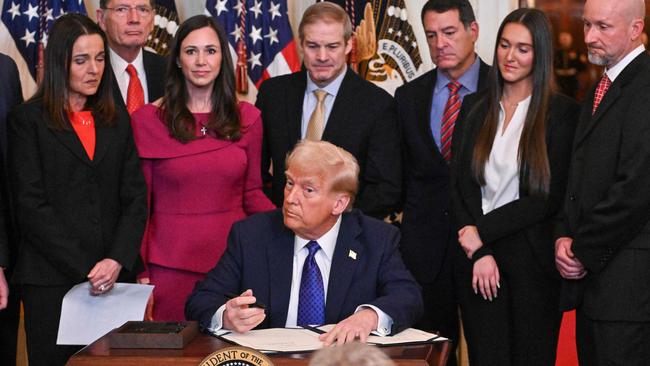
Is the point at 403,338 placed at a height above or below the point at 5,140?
below

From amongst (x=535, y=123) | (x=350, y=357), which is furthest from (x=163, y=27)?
(x=350, y=357)

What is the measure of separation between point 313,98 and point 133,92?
2.73ft

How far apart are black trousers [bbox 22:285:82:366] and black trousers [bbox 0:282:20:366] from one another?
410 mm

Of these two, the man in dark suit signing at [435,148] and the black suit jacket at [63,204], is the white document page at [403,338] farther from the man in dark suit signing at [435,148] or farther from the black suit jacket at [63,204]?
the man in dark suit signing at [435,148]

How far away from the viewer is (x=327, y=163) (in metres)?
3.45

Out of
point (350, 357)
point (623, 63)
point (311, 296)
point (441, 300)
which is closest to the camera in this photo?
point (350, 357)

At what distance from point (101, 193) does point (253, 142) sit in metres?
0.69

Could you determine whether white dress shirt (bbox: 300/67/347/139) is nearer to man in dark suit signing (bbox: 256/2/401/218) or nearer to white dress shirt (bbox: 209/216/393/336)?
man in dark suit signing (bbox: 256/2/401/218)

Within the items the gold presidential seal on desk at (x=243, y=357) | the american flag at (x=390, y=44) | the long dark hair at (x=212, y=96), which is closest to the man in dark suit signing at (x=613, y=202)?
the long dark hair at (x=212, y=96)

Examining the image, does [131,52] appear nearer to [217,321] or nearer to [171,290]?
[171,290]

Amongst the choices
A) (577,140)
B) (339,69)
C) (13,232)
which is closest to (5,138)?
(13,232)

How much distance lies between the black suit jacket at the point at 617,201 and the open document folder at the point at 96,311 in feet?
5.46

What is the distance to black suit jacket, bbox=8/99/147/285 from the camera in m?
3.91

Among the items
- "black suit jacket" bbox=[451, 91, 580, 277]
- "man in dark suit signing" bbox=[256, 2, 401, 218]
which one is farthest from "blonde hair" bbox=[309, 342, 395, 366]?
"man in dark suit signing" bbox=[256, 2, 401, 218]
